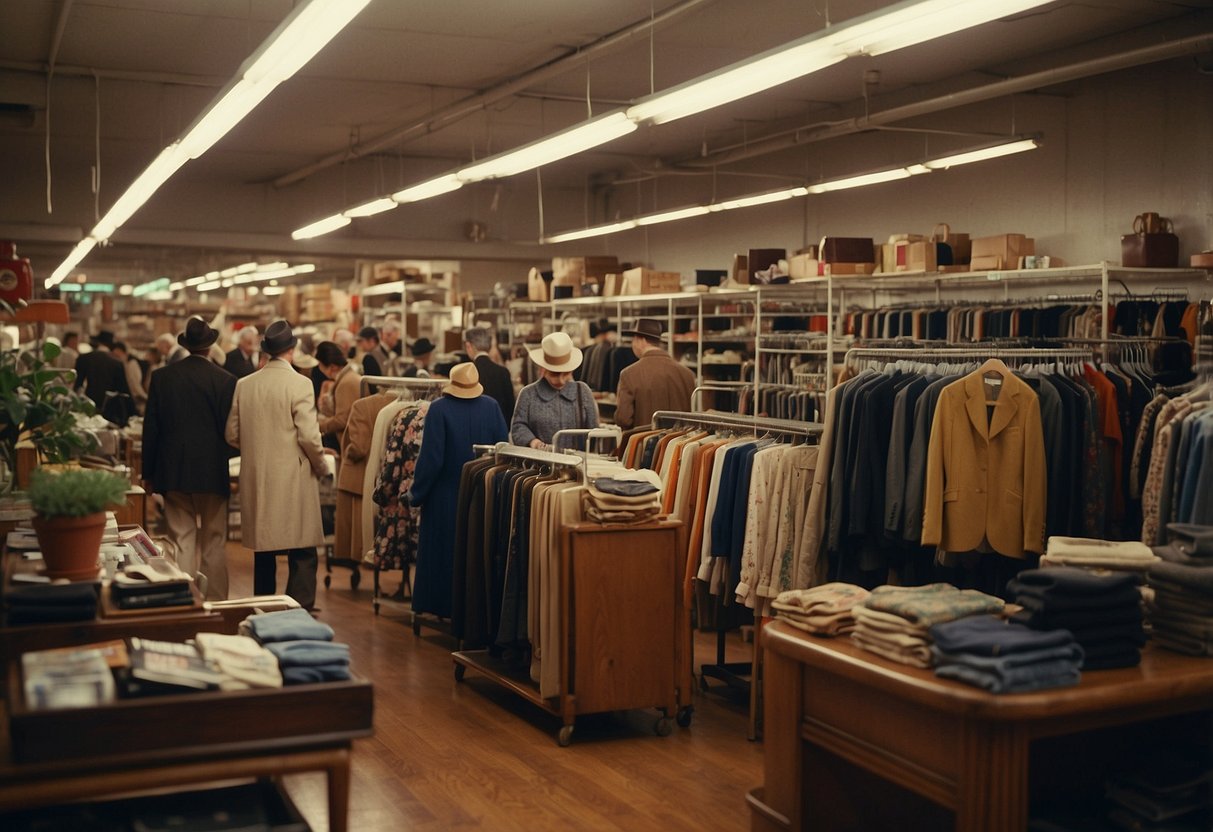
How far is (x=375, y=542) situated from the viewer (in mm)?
7766

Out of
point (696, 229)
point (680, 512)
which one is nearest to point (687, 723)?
point (680, 512)

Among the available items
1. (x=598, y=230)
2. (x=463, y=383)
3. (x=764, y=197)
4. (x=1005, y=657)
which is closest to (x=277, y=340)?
(x=463, y=383)

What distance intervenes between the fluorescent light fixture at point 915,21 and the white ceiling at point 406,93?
3405 millimetres

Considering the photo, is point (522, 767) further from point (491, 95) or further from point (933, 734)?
point (491, 95)

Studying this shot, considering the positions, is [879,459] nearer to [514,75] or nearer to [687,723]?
[687,723]

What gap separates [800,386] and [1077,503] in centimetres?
632

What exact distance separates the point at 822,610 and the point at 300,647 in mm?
1491

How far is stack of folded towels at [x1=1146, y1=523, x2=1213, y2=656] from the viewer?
134 inches

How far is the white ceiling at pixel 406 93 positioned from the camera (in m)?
9.04

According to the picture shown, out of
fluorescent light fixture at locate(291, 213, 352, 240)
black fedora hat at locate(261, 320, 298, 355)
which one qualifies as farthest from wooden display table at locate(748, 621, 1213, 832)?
fluorescent light fixture at locate(291, 213, 352, 240)

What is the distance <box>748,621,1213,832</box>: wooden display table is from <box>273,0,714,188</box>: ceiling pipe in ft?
19.2

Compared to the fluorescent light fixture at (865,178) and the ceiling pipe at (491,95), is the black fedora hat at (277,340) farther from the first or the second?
the fluorescent light fixture at (865,178)

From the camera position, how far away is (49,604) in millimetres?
3229

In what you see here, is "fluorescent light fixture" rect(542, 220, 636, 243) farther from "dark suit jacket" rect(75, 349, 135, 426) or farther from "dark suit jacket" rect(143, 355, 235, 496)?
"dark suit jacket" rect(143, 355, 235, 496)
